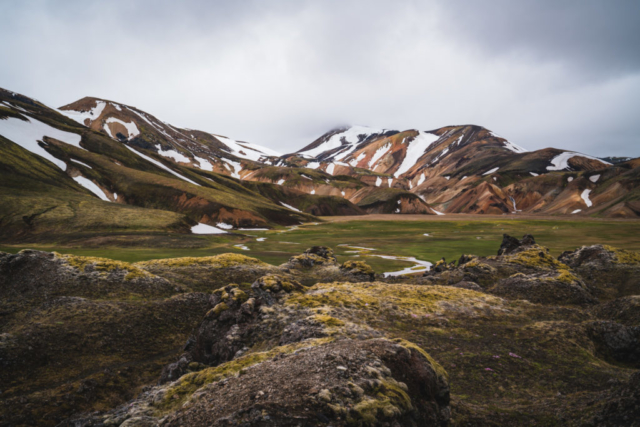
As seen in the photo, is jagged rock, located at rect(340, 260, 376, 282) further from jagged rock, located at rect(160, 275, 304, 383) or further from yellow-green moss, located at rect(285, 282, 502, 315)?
jagged rock, located at rect(160, 275, 304, 383)

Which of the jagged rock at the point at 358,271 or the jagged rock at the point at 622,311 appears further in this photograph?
the jagged rock at the point at 358,271

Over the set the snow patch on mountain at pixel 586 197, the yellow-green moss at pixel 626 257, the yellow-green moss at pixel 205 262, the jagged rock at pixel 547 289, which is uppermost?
the snow patch on mountain at pixel 586 197

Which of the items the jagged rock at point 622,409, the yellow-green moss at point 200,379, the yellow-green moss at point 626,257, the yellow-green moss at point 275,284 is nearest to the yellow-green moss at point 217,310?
the yellow-green moss at point 275,284

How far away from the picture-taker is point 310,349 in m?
10.2

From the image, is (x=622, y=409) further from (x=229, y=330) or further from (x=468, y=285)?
(x=468, y=285)

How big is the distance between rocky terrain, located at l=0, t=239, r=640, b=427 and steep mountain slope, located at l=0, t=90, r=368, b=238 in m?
61.4

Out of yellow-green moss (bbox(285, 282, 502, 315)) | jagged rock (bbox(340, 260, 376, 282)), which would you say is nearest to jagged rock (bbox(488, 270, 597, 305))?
yellow-green moss (bbox(285, 282, 502, 315))

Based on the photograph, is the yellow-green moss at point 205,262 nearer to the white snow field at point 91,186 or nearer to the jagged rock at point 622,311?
the jagged rock at point 622,311

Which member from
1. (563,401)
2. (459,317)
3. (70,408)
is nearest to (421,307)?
(459,317)

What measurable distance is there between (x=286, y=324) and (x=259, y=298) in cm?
256

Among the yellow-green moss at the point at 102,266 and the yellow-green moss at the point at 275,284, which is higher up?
the yellow-green moss at the point at 275,284

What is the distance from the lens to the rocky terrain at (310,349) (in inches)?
294

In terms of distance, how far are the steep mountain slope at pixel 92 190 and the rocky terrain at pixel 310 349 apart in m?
61.4

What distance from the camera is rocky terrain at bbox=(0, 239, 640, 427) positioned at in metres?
7.46
